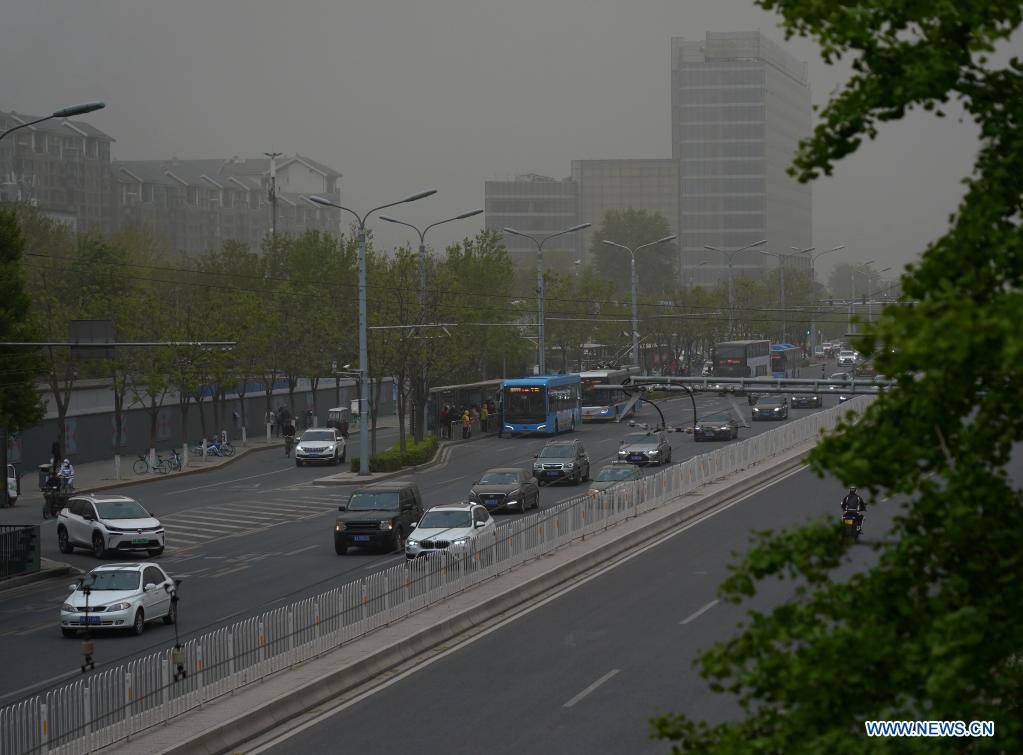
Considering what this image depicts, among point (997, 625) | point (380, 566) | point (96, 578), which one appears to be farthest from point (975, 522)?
point (380, 566)

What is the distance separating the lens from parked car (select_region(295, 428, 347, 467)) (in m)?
65.0

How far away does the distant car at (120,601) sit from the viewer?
2709cm

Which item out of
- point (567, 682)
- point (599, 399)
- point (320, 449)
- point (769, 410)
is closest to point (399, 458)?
point (320, 449)

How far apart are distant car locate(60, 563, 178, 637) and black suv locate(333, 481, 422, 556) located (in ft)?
28.5

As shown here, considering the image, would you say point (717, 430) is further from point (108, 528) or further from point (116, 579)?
point (116, 579)

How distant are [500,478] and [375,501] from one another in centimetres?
757

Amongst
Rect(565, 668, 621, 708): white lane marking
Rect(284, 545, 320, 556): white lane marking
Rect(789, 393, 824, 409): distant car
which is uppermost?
Rect(789, 393, 824, 409): distant car

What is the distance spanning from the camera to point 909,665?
789 centimetres

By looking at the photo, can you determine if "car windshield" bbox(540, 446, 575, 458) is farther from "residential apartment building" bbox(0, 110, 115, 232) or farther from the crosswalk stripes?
"residential apartment building" bbox(0, 110, 115, 232)

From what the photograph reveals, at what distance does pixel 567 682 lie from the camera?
2184 cm

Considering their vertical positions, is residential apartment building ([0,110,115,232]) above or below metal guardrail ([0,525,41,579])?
above

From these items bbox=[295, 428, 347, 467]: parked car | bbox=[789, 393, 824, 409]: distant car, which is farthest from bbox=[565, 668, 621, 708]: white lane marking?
bbox=[789, 393, 824, 409]: distant car

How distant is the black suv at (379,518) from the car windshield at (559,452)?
14.5 m

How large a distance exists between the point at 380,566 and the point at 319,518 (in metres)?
12.1
